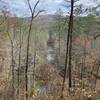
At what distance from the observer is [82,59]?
146ft

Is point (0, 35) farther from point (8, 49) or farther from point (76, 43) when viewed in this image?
point (76, 43)

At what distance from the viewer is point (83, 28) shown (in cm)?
6075

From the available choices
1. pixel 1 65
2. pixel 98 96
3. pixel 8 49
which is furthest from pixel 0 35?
pixel 98 96

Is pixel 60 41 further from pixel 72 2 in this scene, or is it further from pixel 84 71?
pixel 72 2

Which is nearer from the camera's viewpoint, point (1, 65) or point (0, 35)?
point (1, 65)

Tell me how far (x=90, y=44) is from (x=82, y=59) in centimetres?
1778

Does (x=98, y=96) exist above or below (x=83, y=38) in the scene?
above

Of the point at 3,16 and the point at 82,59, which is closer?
the point at 3,16

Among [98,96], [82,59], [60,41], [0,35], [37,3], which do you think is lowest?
[60,41]

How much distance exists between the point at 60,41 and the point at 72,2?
48.8m

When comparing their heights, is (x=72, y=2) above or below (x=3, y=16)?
above

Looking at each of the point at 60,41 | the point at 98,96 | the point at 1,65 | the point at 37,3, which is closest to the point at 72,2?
the point at 37,3

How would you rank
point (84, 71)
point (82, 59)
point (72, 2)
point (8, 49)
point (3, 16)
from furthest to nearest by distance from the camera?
point (8, 49) → point (82, 59) → point (84, 71) → point (3, 16) → point (72, 2)

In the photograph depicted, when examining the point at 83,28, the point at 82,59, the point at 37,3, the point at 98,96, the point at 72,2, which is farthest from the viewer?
the point at 83,28
